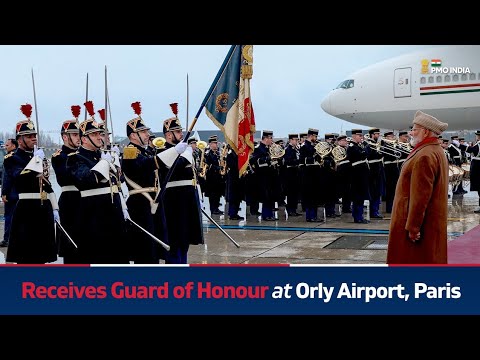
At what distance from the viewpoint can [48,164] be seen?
20.4 feet

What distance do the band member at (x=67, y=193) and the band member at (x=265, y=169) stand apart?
5.81 meters

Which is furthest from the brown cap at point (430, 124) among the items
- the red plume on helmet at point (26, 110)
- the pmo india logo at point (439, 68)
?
the pmo india logo at point (439, 68)

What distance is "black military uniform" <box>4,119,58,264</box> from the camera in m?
6.04

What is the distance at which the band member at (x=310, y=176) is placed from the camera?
11.4m

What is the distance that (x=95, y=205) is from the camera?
18.5 feet

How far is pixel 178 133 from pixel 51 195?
151 cm

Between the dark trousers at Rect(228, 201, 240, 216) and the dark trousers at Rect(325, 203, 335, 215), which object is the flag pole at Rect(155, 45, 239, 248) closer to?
the dark trousers at Rect(228, 201, 240, 216)

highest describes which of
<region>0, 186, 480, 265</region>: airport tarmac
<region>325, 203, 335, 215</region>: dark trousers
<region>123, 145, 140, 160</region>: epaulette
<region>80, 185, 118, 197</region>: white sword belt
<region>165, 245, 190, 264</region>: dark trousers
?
<region>123, 145, 140, 160</region>: epaulette

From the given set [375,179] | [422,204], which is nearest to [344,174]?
[375,179]

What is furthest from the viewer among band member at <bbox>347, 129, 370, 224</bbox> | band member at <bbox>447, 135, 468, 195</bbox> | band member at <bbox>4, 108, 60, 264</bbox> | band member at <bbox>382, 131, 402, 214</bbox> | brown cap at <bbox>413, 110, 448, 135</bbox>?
band member at <bbox>447, 135, 468, 195</bbox>

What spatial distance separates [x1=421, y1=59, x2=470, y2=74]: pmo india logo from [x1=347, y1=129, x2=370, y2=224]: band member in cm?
776

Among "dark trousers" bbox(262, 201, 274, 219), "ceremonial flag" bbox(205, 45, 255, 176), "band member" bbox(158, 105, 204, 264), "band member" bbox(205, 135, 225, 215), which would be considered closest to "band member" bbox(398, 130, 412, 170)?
"dark trousers" bbox(262, 201, 274, 219)

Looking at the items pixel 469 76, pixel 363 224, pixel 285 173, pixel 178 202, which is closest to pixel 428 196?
pixel 178 202
